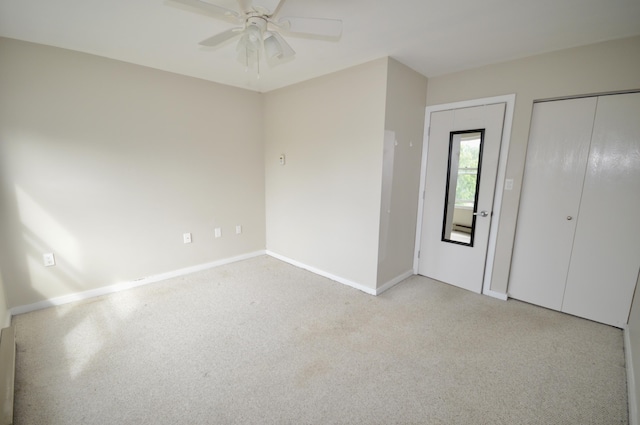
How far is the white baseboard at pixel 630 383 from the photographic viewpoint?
5.01ft

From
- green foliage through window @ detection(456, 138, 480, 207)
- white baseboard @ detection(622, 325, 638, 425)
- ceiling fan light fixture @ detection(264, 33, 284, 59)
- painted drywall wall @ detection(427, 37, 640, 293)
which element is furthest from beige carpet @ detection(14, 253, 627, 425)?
ceiling fan light fixture @ detection(264, 33, 284, 59)

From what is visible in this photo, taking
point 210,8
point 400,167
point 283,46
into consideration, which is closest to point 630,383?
point 400,167

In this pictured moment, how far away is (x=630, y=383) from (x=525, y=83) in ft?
8.28

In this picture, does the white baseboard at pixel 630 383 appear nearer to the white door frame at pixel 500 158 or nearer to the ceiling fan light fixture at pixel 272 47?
the white door frame at pixel 500 158

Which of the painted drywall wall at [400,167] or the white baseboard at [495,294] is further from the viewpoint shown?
the white baseboard at [495,294]

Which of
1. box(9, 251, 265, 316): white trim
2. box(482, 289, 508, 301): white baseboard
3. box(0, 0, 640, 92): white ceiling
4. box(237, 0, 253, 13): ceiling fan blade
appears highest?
box(0, 0, 640, 92): white ceiling

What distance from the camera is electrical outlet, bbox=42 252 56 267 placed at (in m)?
2.61

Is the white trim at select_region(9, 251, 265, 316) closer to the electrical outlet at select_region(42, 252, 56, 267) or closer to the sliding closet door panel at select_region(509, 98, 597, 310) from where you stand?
the electrical outlet at select_region(42, 252, 56, 267)

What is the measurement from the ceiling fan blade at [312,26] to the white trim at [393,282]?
8.05 feet

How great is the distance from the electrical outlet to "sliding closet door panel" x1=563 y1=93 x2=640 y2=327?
503 centimetres

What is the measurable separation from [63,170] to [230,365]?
246 cm

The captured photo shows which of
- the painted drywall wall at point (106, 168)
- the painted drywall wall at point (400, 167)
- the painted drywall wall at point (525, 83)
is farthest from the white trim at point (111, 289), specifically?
the painted drywall wall at point (525, 83)

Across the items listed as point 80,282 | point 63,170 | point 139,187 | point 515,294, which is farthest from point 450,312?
point 63,170

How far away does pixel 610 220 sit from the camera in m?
2.39
